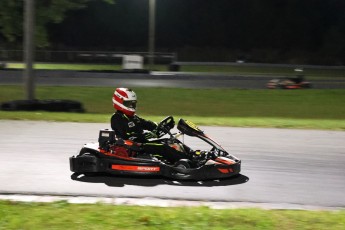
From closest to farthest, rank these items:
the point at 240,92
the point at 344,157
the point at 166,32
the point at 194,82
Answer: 1. the point at 344,157
2. the point at 240,92
3. the point at 194,82
4. the point at 166,32

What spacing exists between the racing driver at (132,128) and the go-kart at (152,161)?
83mm

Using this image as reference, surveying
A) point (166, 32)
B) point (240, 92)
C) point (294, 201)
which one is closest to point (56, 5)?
point (240, 92)

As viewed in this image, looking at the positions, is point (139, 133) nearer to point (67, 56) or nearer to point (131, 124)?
point (131, 124)

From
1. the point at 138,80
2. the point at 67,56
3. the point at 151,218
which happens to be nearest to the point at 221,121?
the point at 151,218

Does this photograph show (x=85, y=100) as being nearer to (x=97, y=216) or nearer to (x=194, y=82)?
(x=194, y=82)

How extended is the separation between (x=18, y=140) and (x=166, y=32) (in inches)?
2416

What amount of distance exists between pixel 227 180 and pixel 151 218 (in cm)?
251

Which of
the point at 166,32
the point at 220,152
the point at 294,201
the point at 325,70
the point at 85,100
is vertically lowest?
the point at 294,201

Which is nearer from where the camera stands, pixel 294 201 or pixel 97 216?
pixel 97 216

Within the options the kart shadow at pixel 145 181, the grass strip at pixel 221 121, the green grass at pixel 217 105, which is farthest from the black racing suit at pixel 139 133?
the green grass at pixel 217 105

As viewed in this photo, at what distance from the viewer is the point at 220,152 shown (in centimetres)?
786

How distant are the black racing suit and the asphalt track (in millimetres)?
384

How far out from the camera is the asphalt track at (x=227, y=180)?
7012 millimetres

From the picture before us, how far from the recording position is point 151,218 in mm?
5438
